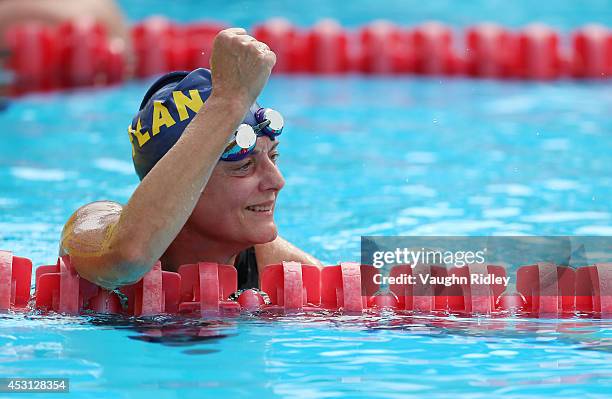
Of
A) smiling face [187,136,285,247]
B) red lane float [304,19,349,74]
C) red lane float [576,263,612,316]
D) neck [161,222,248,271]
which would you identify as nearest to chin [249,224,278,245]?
smiling face [187,136,285,247]

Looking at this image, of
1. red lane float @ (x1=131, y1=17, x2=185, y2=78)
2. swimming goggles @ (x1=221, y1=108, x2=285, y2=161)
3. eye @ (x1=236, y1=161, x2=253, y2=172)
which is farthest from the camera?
red lane float @ (x1=131, y1=17, x2=185, y2=78)

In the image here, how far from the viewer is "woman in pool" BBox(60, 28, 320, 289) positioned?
277 cm

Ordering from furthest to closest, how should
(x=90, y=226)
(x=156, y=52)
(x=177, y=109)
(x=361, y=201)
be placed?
(x=156, y=52) < (x=361, y=201) < (x=177, y=109) < (x=90, y=226)

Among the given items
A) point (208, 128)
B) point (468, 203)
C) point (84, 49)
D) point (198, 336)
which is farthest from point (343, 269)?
point (84, 49)

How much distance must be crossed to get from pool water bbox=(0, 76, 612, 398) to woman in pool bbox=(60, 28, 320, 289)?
0.89 feet

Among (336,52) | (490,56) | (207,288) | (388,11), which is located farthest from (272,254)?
(388,11)

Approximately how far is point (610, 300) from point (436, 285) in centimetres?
54

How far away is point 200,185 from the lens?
2803 mm

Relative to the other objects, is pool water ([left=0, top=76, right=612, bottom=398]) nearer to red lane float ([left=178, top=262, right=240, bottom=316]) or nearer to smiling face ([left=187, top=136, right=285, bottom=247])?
red lane float ([left=178, top=262, right=240, bottom=316])

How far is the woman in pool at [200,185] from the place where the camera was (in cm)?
277

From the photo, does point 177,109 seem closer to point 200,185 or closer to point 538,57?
point 200,185

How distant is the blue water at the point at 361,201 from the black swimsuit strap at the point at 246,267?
0.39 m

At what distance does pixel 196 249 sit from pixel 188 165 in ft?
2.21

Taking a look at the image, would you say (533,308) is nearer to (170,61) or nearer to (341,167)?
(341,167)
